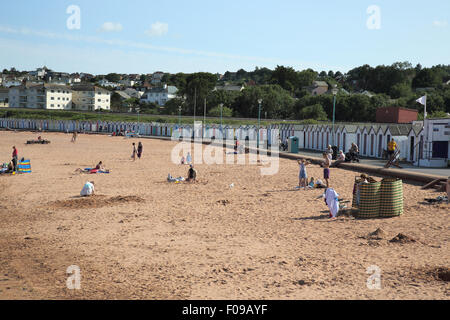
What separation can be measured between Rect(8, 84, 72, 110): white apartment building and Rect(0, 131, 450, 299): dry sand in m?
119

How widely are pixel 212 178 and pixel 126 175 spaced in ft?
14.7

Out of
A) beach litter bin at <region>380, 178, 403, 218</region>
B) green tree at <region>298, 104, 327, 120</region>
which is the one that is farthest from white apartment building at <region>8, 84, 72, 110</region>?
beach litter bin at <region>380, 178, 403, 218</region>

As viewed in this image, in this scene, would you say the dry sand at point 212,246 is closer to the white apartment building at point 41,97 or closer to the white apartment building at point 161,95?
the white apartment building at point 41,97

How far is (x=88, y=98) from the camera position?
13238 cm

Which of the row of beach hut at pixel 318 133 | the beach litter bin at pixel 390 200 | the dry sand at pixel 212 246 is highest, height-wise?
the row of beach hut at pixel 318 133

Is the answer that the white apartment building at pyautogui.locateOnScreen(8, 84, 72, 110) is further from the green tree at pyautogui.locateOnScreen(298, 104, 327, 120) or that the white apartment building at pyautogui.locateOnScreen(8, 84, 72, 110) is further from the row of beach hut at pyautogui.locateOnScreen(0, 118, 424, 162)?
the green tree at pyautogui.locateOnScreen(298, 104, 327, 120)

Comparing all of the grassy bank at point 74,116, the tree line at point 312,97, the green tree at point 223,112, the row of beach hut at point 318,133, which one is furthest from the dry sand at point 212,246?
the grassy bank at point 74,116

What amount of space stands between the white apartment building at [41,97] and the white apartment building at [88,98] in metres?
1.74

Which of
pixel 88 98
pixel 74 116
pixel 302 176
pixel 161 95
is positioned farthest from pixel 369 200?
pixel 161 95

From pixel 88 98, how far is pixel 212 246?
130 meters

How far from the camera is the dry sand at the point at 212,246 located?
24.3 feet

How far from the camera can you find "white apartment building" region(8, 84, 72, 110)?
12788cm

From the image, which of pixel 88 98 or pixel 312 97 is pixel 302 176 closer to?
pixel 312 97
